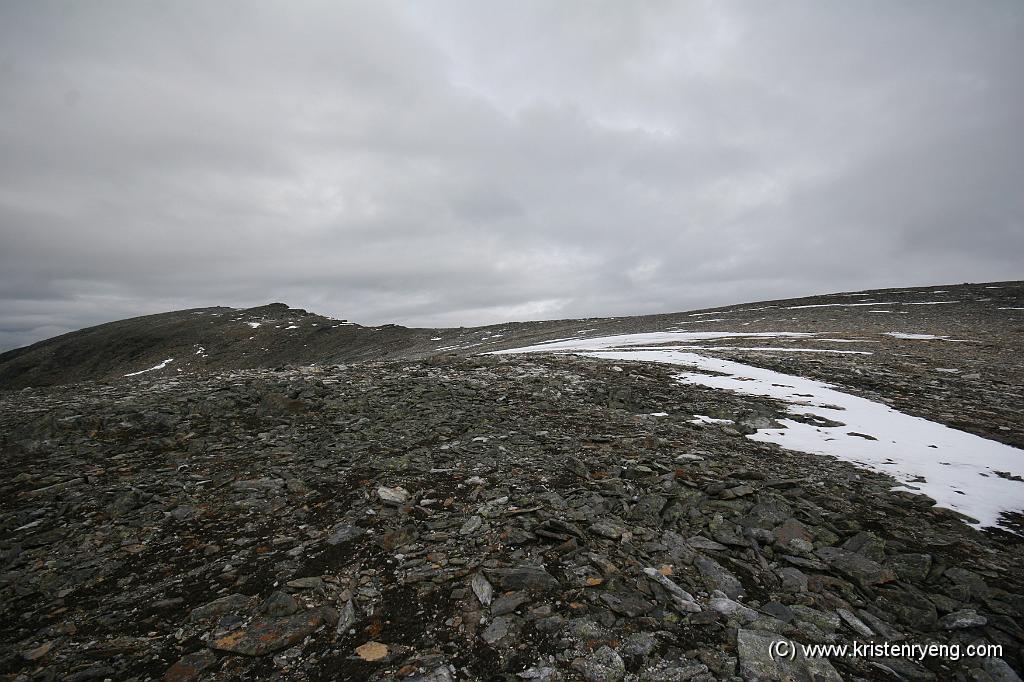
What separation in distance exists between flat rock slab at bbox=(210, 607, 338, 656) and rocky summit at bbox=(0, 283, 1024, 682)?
26 millimetres

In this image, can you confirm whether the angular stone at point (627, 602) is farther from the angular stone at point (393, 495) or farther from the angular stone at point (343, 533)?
the angular stone at point (393, 495)

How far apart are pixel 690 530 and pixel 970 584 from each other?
3.02 m

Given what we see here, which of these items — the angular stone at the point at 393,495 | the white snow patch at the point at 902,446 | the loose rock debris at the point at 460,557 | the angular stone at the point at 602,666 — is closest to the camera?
the angular stone at the point at 602,666

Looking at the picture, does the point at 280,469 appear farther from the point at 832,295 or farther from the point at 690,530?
the point at 832,295

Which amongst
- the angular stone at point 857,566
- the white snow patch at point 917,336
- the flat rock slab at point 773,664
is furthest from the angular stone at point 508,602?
the white snow patch at point 917,336

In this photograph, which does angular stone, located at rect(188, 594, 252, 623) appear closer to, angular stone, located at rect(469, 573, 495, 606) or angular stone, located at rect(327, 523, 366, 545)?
angular stone, located at rect(327, 523, 366, 545)

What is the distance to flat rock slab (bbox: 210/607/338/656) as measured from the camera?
4.04 m

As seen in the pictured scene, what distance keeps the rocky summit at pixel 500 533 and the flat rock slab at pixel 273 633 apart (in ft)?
0.08

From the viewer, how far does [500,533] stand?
584cm

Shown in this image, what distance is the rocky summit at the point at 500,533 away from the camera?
4020 mm

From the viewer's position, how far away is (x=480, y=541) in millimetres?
5664

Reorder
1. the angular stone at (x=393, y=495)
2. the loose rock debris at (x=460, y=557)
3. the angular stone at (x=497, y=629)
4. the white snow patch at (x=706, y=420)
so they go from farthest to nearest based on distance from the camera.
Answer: the white snow patch at (x=706, y=420) < the angular stone at (x=393, y=495) < the angular stone at (x=497, y=629) < the loose rock debris at (x=460, y=557)

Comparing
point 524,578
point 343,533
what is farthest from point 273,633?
point 524,578

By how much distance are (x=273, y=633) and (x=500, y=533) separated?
274 centimetres
